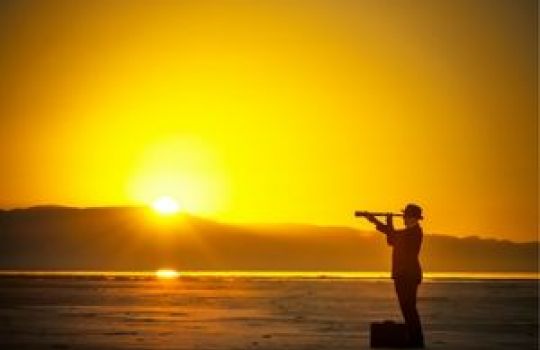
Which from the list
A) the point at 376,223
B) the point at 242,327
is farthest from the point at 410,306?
the point at 242,327

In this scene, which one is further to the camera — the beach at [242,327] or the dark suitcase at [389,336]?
the beach at [242,327]

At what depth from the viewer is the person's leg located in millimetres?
21141

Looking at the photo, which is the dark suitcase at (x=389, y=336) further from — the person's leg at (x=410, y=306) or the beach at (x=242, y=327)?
the beach at (x=242, y=327)

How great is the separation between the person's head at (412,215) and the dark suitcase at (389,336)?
6.30ft

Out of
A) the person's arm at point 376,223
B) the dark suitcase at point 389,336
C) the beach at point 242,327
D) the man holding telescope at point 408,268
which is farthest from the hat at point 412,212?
the beach at point 242,327

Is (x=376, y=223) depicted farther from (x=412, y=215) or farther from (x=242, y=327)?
(x=242, y=327)

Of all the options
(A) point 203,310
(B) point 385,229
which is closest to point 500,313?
(A) point 203,310

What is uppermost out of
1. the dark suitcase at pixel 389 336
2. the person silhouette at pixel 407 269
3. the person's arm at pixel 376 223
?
the person's arm at pixel 376 223

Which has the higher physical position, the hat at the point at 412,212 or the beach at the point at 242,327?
the hat at the point at 412,212

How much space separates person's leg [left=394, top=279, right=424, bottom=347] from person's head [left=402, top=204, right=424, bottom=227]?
1105 millimetres

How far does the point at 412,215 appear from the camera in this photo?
21391 mm

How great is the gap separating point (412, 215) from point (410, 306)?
167cm

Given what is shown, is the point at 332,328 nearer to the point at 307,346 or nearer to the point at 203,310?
the point at 307,346

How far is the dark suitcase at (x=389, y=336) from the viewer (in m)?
21.2
